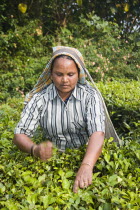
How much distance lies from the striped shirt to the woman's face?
0.32 ft

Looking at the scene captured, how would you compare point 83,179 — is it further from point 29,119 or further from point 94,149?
point 29,119

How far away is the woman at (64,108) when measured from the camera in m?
1.96

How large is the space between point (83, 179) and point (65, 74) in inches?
30.3

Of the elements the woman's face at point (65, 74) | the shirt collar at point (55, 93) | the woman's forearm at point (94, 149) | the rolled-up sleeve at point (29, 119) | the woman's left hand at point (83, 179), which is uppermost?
the woman's face at point (65, 74)

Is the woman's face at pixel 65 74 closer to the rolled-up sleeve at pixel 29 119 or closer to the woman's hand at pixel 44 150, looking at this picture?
the rolled-up sleeve at pixel 29 119

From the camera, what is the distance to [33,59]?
7922 millimetres

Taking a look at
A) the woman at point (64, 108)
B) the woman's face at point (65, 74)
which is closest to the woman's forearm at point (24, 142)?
the woman at point (64, 108)

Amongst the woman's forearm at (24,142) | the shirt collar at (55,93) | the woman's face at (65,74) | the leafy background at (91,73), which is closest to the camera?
the leafy background at (91,73)

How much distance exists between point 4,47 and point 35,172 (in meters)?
6.22

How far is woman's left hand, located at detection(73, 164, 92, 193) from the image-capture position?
5.11 ft

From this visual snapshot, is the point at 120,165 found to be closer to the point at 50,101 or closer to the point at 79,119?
the point at 79,119

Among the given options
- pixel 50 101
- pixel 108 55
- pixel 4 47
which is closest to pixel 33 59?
pixel 4 47

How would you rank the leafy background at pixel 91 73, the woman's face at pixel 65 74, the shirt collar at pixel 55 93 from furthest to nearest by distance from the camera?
the shirt collar at pixel 55 93 < the woman's face at pixel 65 74 < the leafy background at pixel 91 73

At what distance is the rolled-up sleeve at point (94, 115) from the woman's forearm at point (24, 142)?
0.44m
